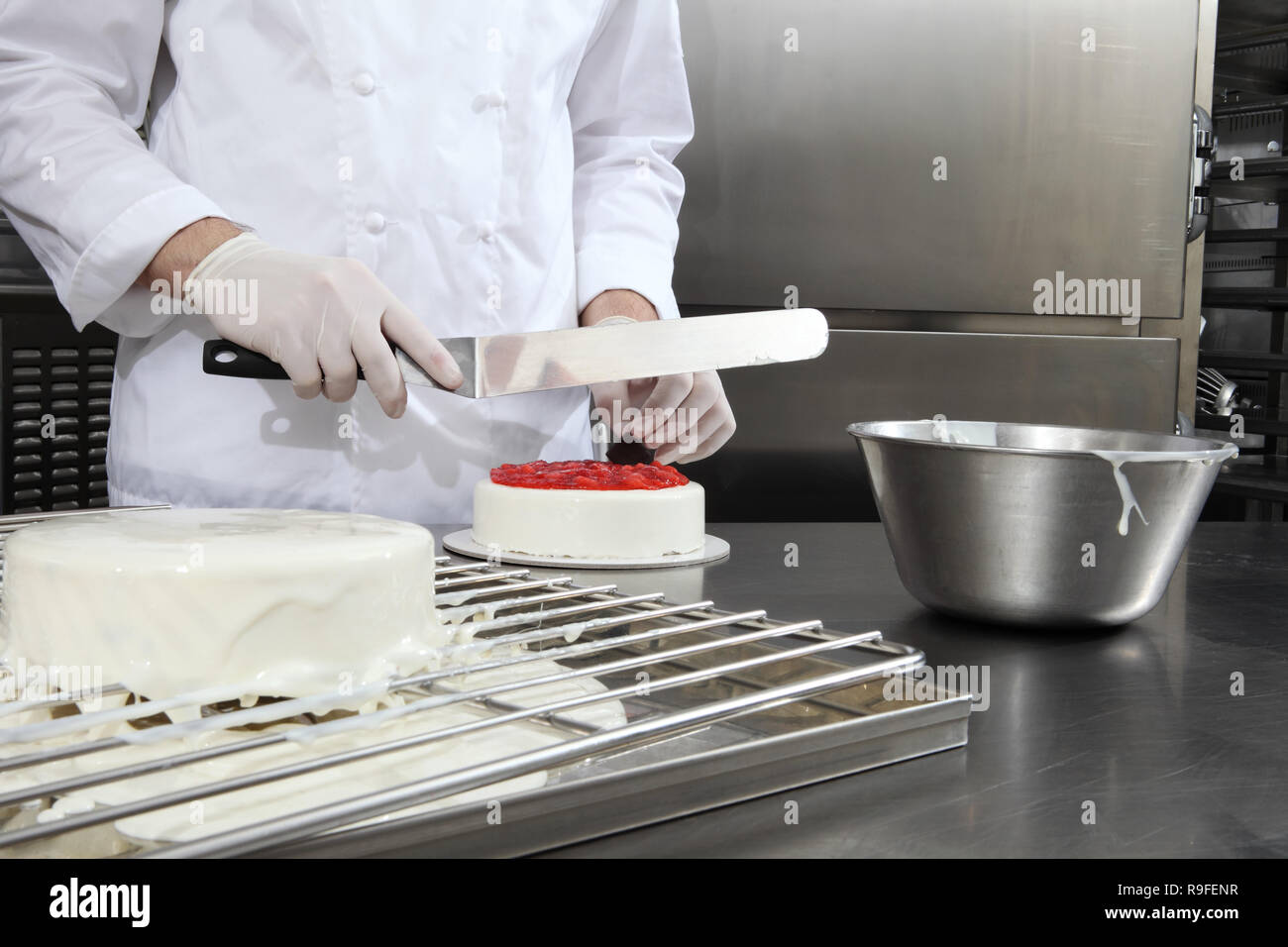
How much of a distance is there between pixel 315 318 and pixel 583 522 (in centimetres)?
32

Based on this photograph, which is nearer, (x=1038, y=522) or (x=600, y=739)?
(x=600, y=739)

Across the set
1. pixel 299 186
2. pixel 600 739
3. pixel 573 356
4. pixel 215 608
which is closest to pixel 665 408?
pixel 573 356

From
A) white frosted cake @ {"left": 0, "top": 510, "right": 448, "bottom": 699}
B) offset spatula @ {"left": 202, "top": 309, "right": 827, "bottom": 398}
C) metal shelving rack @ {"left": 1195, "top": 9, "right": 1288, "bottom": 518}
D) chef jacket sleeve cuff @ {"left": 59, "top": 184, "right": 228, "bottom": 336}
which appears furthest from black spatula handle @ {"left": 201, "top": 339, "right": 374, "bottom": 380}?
metal shelving rack @ {"left": 1195, "top": 9, "right": 1288, "bottom": 518}

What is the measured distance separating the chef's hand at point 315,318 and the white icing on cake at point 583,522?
0.16 m

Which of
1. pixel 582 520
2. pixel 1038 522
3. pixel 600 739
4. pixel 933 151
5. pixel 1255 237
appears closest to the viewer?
pixel 600 739

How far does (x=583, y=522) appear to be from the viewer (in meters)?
1.17

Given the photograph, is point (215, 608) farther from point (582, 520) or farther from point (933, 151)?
point (933, 151)

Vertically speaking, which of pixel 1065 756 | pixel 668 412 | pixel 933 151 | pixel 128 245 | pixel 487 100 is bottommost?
pixel 1065 756

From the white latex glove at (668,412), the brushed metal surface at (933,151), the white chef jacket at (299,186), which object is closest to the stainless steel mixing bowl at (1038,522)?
the white latex glove at (668,412)

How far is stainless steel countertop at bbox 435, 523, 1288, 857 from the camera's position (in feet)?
1.62

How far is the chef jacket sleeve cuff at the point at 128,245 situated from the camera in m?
1.11

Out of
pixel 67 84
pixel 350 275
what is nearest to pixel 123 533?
pixel 350 275
